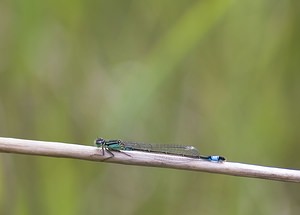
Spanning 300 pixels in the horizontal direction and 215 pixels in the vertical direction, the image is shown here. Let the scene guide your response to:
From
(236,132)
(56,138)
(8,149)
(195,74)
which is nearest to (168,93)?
(195,74)

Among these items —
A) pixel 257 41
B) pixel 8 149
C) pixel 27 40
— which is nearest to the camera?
pixel 8 149

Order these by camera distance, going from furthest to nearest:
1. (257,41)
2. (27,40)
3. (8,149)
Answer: (257,41) → (27,40) → (8,149)

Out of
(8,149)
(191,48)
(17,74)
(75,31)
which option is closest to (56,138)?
Answer: (17,74)

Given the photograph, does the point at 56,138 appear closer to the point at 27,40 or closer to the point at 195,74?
the point at 27,40

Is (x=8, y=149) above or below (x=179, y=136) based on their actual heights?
below

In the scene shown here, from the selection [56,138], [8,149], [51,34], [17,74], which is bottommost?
[8,149]

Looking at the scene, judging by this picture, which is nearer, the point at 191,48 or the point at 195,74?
the point at 191,48
